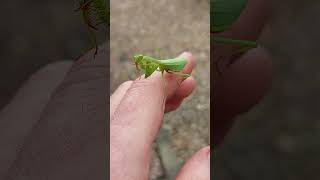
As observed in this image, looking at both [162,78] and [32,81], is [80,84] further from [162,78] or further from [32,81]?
[32,81]

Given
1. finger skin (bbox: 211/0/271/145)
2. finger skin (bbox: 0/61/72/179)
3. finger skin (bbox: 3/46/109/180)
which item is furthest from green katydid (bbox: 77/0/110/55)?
finger skin (bbox: 211/0/271/145)

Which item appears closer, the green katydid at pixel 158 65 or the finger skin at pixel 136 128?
the finger skin at pixel 136 128

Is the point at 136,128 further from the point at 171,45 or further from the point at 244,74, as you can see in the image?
the point at 244,74

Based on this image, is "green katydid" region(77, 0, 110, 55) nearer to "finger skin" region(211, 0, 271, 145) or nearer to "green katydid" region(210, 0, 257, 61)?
"green katydid" region(210, 0, 257, 61)

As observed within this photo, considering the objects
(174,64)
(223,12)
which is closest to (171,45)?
(223,12)

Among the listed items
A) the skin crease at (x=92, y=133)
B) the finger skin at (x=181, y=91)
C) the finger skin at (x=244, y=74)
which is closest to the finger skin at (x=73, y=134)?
the skin crease at (x=92, y=133)

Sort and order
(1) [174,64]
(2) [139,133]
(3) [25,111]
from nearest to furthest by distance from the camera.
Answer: (2) [139,133] → (1) [174,64] → (3) [25,111]

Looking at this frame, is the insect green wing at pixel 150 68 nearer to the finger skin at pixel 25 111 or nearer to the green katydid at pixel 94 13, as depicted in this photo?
the green katydid at pixel 94 13

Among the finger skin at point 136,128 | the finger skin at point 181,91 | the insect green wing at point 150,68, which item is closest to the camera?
the finger skin at point 136,128
